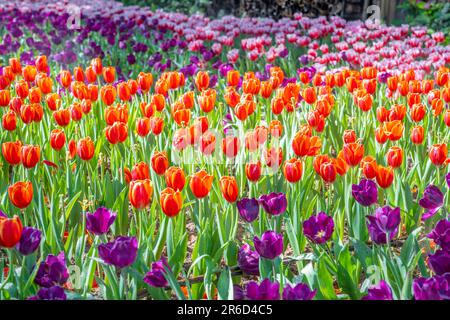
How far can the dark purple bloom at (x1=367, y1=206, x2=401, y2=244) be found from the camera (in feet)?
7.14

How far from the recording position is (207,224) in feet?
8.23

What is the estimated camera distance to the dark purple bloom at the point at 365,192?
8.00 ft

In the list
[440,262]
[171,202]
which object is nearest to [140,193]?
[171,202]

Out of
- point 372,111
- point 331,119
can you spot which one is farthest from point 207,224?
point 372,111

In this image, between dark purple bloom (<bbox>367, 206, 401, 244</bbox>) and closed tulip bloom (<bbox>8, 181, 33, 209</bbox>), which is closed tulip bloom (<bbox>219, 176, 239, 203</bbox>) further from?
closed tulip bloom (<bbox>8, 181, 33, 209</bbox>)

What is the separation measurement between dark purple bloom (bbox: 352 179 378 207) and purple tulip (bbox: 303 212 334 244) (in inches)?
9.3

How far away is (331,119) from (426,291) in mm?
2265

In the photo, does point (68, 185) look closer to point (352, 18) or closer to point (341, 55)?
point (341, 55)

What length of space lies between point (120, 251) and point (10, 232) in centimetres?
33

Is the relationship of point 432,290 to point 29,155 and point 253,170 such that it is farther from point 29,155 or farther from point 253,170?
point 29,155

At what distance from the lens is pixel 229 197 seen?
2.49m

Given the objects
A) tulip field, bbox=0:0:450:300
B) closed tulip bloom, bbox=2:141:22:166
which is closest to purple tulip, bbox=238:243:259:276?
tulip field, bbox=0:0:450:300

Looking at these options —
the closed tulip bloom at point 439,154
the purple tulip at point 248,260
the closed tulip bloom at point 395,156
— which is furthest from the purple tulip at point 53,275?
the closed tulip bloom at point 439,154

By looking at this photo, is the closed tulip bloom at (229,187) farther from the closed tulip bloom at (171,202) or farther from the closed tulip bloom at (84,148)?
the closed tulip bloom at (84,148)
